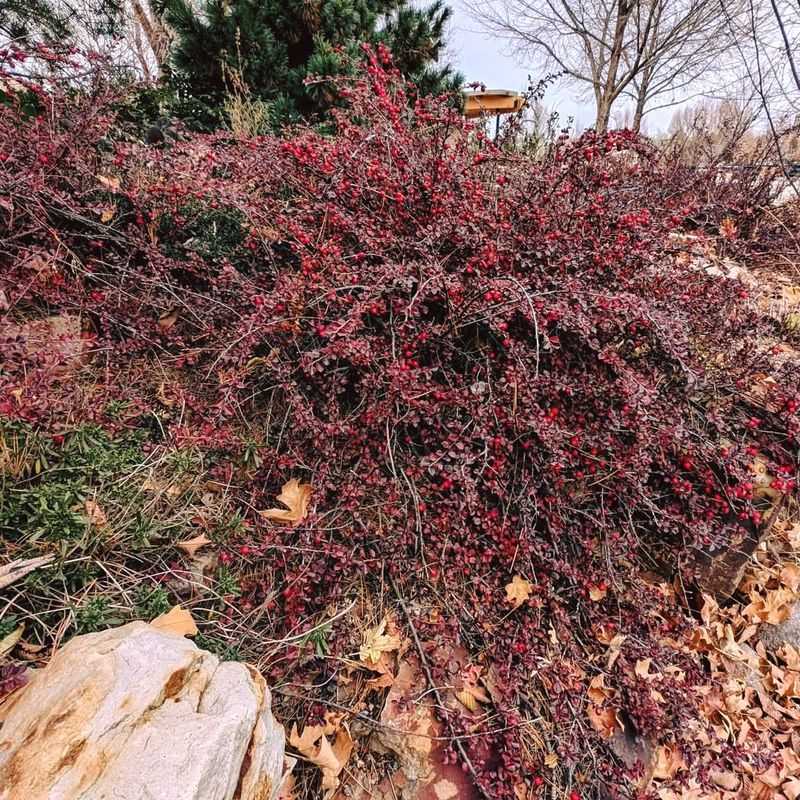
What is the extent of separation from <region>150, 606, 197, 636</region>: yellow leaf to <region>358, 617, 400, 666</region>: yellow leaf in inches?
25.8

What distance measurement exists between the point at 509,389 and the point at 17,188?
2780 millimetres

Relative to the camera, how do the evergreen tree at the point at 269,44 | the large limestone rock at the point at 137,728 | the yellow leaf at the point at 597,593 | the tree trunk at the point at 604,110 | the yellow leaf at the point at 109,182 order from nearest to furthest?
the large limestone rock at the point at 137,728 → the yellow leaf at the point at 597,593 → the yellow leaf at the point at 109,182 → the evergreen tree at the point at 269,44 → the tree trunk at the point at 604,110

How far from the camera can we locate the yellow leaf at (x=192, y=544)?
→ 6.21 feet

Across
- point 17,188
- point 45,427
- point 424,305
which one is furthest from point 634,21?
point 45,427

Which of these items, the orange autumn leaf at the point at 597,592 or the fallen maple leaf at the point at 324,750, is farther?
the orange autumn leaf at the point at 597,592

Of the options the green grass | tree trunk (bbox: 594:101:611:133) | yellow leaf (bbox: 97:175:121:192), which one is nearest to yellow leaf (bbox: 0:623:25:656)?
the green grass

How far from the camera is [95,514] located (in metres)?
1.82

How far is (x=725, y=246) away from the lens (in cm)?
439

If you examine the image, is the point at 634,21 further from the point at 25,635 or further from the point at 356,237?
the point at 25,635

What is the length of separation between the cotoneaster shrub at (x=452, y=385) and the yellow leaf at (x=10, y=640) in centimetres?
77

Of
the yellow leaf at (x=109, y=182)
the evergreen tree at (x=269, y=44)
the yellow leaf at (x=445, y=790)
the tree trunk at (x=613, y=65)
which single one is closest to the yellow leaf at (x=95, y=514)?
the yellow leaf at (x=445, y=790)

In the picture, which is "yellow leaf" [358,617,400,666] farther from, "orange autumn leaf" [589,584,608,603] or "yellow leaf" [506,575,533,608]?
"orange autumn leaf" [589,584,608,603]

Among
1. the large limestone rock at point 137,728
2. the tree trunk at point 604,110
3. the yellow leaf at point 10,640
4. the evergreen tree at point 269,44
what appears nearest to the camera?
the large limestone rock at point 137,728

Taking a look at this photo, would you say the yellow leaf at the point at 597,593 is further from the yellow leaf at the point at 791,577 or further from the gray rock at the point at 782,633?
the yellow leaf at the point at 791,577
